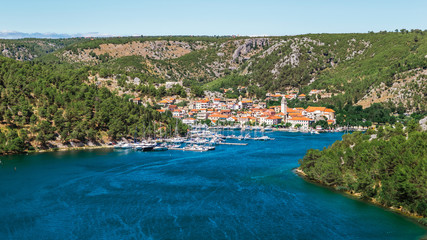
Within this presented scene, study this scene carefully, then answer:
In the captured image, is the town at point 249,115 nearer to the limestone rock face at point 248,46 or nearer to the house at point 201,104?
the house at point 201,104

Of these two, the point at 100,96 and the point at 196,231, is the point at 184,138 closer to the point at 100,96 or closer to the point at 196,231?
the point at 100,96

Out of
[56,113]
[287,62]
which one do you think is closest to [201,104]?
[56,113]

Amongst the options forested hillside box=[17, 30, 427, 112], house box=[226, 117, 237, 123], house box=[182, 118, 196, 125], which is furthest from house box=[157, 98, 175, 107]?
house box=[226, 117, 237, 123]

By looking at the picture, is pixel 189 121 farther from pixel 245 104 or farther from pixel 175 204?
pixel 175 204

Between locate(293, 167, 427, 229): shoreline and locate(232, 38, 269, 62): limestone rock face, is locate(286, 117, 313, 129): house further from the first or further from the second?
locate(232, 38, 269, 62): limestone rock face

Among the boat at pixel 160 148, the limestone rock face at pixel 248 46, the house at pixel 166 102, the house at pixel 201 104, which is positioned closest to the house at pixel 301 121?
the house at pixel 201 104
